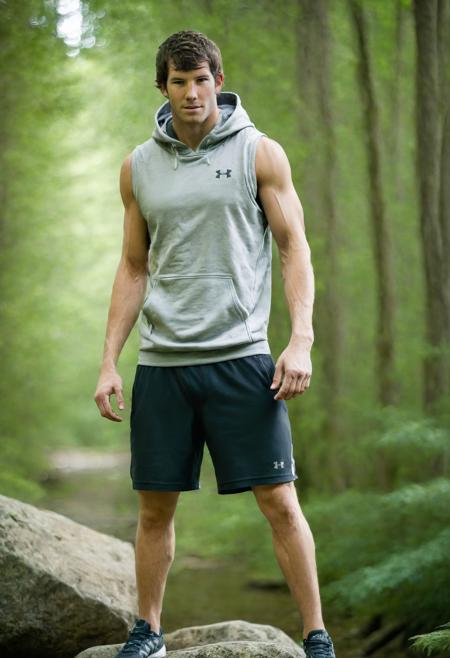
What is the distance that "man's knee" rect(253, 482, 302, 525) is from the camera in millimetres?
3461

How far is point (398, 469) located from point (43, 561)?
5070 mm

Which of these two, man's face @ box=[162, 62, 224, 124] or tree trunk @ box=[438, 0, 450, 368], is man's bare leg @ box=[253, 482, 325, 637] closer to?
man's face @ box=[162, 62, 224, 124]

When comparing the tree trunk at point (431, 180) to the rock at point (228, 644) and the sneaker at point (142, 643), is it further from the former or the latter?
the sneaker at point (142, 643)

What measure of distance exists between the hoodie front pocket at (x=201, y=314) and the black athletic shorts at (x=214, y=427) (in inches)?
3.4

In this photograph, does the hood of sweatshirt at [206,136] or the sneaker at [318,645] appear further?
the hood of sweatshirt at [206,136]

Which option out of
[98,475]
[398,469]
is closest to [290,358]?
[398,469]

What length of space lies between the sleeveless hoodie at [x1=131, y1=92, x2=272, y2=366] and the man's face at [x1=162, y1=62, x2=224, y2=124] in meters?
0.10

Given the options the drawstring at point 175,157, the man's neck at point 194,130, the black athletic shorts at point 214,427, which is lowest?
the black athletic shorts at point 214,427

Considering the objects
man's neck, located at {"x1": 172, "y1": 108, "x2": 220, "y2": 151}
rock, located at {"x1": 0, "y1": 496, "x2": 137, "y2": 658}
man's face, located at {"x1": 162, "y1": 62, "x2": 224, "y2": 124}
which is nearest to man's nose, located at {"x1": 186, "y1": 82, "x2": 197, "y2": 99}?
man's face, located at {"x1": 162, "y1": 62, "x2": 224, "y2": 124}

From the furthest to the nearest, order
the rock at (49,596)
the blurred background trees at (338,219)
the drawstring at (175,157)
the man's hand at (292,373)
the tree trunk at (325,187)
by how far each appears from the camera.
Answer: the tree trunk at (325,187) < the blurred background trees at (338,219) < the rock at (49,596) < the drawstring at (175,157) < the man's hand at (292,373)

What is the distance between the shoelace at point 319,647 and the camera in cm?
338

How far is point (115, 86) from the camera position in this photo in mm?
14625

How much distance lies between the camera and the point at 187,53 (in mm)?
3508

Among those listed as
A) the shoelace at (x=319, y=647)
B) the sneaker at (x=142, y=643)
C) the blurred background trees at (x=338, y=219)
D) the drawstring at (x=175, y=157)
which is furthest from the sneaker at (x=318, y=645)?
the blurred background trees at (x=338, y=219)
